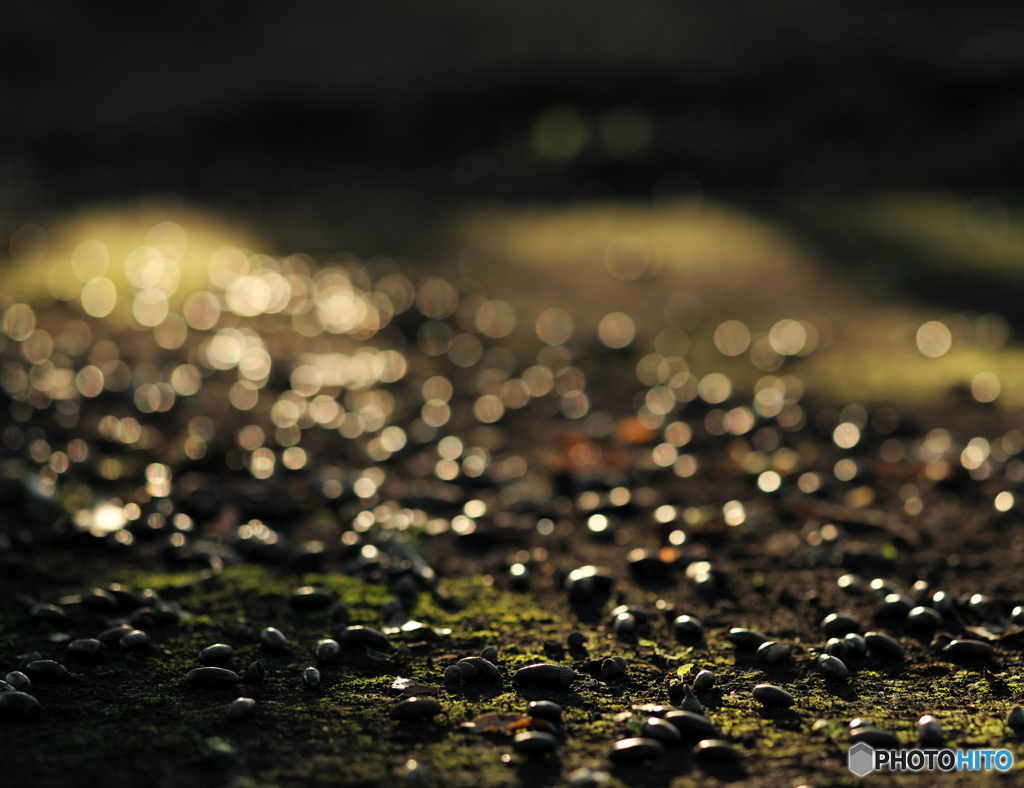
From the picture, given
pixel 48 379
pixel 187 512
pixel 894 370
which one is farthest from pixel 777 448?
pixel 48 379

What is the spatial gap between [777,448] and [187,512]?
279 cm

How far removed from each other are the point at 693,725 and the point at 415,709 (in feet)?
2.26

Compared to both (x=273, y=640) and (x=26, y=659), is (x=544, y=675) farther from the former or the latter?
(x=26, y=659)

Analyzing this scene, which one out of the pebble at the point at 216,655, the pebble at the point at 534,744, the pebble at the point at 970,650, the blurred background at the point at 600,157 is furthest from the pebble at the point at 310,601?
the blurred background at the point at 600,157

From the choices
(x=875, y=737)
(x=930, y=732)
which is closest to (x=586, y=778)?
(x=875, y=737)

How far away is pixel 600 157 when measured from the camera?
38.5ft

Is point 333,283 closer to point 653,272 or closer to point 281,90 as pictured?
point 653,272

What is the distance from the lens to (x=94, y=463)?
4.59m

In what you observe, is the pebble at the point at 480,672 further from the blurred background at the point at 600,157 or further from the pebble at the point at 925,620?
the blurred background at the point at 600,157

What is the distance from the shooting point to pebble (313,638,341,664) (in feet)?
9.17

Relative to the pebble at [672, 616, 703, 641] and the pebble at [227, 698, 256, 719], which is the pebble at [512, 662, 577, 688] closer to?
the pebble at [672, 616, 703, 641]

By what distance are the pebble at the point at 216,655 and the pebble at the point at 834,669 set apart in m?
1.66

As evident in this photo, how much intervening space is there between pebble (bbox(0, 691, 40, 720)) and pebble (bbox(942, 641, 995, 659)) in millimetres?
2483

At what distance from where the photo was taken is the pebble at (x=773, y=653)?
2795mm
